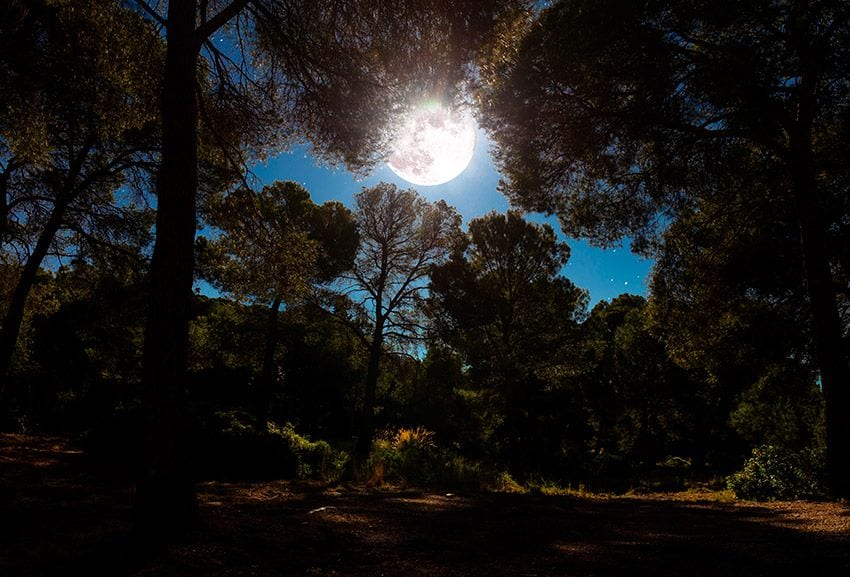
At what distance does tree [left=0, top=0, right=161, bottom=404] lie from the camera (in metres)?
5.25

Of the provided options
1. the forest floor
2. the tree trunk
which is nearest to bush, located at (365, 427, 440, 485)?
the forest floor

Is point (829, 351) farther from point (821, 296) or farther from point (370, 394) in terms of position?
point (370, 394)

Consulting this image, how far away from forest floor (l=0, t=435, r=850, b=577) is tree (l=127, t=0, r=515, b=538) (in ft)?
2.01

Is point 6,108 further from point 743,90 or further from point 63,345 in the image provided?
point 63,345

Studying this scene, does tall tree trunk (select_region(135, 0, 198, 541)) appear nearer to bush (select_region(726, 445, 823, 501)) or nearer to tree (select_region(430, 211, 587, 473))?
bush (select_region(726, 445, 823, 501))

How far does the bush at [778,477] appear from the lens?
8336 millimetres

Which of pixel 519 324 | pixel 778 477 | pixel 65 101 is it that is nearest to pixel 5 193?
pixel 65 101

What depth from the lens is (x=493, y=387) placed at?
58.4ft

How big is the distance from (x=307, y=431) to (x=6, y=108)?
22087mm

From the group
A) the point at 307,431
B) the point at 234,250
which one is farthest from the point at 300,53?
the point at 307,431

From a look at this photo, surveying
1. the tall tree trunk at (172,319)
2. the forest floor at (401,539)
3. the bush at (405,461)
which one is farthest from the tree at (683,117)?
the bush at (405,461)

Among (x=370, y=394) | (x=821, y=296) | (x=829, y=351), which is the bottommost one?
(x=370, y=394)

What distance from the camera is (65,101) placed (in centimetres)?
589

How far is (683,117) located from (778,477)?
7.77 meters
